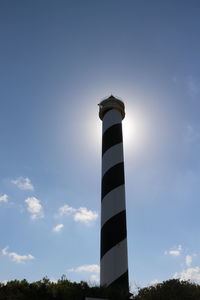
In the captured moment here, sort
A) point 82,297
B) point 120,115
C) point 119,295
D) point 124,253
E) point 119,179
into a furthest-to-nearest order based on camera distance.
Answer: point 120,115 < point 119,179 < point 124,253 < point 119,295 < point 82,297

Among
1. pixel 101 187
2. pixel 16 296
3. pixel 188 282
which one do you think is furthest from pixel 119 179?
pixel 16 296

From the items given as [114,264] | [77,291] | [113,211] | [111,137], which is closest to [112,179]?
[113,211]

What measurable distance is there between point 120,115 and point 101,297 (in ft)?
45.3

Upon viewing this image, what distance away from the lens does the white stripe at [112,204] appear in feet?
55.3

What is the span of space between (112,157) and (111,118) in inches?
128

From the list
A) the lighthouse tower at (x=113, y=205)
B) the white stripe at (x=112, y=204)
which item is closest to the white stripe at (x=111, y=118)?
the lighthouse tower at (x=113, y=205)

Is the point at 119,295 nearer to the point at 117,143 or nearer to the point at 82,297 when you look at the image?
the point at 82,297

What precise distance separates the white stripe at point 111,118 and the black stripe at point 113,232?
6254mm

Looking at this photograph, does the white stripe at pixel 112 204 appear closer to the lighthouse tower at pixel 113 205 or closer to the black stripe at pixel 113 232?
the lighthouse tower at pixel 113 205

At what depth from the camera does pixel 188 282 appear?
456 inches

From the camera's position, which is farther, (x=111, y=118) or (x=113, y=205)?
(x=111, y=118)

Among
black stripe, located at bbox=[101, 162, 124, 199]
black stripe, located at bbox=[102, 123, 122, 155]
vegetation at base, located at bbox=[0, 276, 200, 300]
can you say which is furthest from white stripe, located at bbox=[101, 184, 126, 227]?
vegetation at base, located at bbox=[0, 276, 200, 300]

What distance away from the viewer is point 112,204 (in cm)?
1706

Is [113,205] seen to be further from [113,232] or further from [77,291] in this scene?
[77,291]
